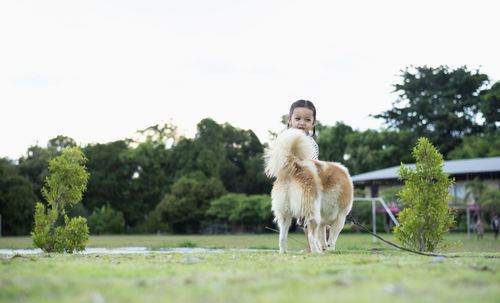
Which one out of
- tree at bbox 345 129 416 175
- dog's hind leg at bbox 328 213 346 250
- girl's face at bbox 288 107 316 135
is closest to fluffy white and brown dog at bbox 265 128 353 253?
dog's hind leg at bbox 328 213 346 250

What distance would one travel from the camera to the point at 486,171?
39.2 m

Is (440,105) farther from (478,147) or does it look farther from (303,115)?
(303,115)

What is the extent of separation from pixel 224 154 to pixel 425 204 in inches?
1956

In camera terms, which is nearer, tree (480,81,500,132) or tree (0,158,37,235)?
tree (0,158,37,235)

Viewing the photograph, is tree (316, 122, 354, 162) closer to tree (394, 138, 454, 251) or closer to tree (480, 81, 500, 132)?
tree (480, 81, 500, 132)

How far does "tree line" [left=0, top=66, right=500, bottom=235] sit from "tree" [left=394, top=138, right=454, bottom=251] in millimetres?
39607

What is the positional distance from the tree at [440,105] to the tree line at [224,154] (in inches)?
4.6

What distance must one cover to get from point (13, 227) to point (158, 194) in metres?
16.6

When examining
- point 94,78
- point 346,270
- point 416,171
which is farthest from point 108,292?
point 94,78

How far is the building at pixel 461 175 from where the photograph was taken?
3984cm

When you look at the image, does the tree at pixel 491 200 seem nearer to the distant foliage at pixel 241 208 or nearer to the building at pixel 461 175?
the building at pixel 461 175

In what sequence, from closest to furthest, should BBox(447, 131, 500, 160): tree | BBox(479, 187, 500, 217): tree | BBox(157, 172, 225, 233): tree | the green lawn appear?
the green lawn < BBox(479, 187, 500, 217): tree < BBox(157, 172, 225, 233): tree < BBox(447, 131, 500, 160): tree

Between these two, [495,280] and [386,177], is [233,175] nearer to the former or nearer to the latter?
[386,177]

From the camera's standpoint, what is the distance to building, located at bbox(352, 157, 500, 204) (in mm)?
39844
